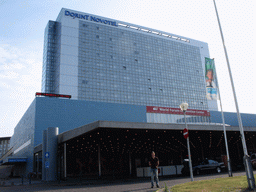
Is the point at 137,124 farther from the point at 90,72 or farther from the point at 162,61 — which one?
the point at 162,61

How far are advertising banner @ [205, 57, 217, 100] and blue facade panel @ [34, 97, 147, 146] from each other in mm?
37194

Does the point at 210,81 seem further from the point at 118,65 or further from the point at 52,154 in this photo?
the point at 118,65

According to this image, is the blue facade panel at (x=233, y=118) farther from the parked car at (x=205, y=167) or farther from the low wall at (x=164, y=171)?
the low wall at (x=164, y=171)

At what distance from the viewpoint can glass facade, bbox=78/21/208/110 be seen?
8438cm

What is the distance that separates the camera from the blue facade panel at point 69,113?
50000mm

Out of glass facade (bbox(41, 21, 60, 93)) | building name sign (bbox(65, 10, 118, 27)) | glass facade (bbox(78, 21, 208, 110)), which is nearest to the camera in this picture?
glass facade (bbox(78, 21, 208, 110))

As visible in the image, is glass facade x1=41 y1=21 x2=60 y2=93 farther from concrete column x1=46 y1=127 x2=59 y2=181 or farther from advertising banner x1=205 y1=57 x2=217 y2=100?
advertising banner x1=205 y1=57 x2=217 y2=100

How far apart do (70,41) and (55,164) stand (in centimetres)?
6367

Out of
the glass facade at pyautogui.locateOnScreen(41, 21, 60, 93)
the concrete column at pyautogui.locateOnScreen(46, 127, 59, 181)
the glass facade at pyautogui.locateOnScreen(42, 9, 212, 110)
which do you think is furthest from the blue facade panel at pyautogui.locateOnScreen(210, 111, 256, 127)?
the concrete column at pyautogui.locateOnScreen(46, 127, 59, 181)

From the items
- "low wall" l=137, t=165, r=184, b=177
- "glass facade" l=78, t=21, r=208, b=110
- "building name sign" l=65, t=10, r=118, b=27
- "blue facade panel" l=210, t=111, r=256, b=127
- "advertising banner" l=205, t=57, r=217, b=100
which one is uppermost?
"building name sign" l=65, t=10, r=118, b=27

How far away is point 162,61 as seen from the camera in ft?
328

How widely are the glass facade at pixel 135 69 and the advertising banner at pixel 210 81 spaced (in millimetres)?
61578

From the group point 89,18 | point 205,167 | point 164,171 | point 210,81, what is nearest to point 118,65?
point 89,18

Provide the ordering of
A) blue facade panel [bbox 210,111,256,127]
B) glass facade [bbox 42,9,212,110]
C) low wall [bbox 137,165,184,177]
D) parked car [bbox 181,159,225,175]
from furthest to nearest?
glass facade [bbox 42,9,212,110], blue facade panel [bbox 210,111,256,127], low wall [bbox 137,165,184,177], parked car [bbox 181,159,225,175]
